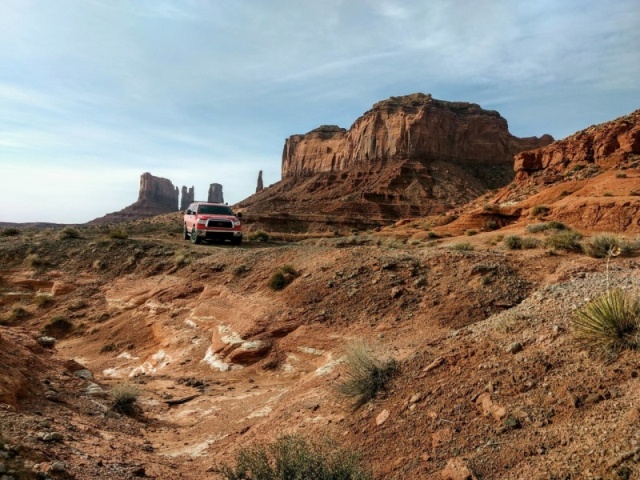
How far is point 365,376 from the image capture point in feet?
18.7

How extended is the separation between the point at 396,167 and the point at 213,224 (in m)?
69.4

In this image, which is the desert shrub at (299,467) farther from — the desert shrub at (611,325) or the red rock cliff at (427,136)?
the red rock cliff at (427,136)

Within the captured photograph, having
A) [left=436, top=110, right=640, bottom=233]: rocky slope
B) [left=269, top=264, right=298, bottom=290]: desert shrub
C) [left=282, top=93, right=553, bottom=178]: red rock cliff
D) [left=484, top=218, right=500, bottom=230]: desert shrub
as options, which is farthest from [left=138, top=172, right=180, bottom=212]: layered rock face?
[left=269, top=264, right=298, bottom=290]: desert shrub

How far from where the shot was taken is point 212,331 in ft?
37.1

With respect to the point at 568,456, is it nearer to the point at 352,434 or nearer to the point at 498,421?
the point at 498,421

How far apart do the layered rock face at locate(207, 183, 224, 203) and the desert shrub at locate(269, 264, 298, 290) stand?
164789 mm

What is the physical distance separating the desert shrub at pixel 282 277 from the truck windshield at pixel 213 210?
1071cm

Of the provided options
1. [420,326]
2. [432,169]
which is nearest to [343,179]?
[432,169]

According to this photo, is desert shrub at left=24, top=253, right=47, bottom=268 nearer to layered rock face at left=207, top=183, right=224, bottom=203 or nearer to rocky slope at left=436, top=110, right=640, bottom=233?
rocky slope at left=436, top=110, right=640, bottom=233

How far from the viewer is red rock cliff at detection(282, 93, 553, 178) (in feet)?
302

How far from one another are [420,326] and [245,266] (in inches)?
294

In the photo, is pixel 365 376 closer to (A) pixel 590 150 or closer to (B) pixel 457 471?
(B) pixel 457 471

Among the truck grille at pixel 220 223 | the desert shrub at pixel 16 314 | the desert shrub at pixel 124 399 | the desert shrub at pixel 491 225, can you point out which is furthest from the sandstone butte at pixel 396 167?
the desert shrub at pixel 124 399

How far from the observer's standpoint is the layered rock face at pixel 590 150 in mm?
31172
